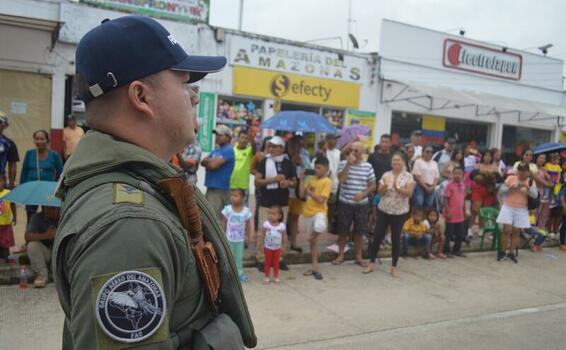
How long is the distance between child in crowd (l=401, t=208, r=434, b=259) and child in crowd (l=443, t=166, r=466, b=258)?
49 centimetres

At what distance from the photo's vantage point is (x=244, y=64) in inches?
463

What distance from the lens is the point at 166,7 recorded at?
34.7ft

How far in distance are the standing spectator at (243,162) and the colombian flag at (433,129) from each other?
30.2 feet

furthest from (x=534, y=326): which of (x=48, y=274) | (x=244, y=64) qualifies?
(x=244, y=64)

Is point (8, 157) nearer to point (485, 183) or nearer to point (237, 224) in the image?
point (237, 224)

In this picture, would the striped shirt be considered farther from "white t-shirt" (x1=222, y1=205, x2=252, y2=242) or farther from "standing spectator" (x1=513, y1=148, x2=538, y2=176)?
"standing spectator" (x1=513, y1=148, x2=538, y2=176)

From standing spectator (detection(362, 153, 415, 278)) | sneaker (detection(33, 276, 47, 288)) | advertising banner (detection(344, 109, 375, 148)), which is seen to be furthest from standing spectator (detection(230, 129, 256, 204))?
advertising banner (detection(344, 109, 375, 148))

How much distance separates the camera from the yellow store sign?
464 inches

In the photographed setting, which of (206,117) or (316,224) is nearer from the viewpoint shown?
(316,224)

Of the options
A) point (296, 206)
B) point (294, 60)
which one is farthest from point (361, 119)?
point (296, 206)

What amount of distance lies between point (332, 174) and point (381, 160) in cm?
83

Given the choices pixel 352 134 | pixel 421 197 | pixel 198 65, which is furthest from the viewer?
pixel 352 134

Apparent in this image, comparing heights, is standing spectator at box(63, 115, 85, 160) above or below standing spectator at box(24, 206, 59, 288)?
above

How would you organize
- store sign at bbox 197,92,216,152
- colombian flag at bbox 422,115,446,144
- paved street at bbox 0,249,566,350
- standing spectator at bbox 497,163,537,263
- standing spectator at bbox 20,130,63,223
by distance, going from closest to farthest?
paved street at bbox 0,249,566,350 → standing spectator at bbox 20,130,63,223 → standing spectator at bbox 497,163,537,263 → store sign at bbox 197,92,216,152 → colombian flag at bbox 422,115,446,144
